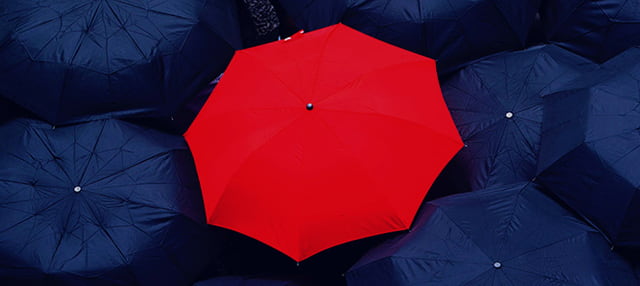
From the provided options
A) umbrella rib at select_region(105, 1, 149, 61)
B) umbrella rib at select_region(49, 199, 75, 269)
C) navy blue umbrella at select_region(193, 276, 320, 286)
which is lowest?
navy blue umbrella at select_region(193, 276, 320, 286)

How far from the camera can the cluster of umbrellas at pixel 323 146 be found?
3.29 meters

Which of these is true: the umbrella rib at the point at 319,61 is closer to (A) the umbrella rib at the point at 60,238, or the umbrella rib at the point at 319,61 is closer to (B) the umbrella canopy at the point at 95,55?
(B) the umbrella canopy at the point at 95,55

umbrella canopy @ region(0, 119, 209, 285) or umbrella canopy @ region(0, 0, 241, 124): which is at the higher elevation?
umbrella canopy @ region(0, 0, 241, 124)

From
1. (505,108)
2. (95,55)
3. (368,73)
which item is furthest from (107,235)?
(505,108)

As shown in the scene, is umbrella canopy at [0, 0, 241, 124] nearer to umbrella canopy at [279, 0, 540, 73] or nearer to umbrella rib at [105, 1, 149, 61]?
umbrella rib at [105, 1, 149, 61]

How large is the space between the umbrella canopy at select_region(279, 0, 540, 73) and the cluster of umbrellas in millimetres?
14

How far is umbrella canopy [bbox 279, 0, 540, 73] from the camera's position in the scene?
4230mm

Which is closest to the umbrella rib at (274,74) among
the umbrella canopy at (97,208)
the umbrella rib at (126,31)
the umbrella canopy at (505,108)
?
the umbrella rib at (126,31)

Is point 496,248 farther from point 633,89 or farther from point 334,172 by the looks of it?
point 633,89

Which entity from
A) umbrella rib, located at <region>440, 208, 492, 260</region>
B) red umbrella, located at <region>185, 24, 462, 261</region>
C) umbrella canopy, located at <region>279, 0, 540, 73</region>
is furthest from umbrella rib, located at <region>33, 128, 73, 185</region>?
umbrella rib, located at <region>440, 208, 492, 260</region>

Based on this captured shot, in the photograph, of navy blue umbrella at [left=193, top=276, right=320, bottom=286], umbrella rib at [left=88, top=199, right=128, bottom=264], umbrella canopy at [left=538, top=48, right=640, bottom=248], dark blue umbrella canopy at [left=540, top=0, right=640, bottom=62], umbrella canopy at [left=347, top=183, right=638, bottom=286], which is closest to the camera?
umbrella canopy at [left=347, top=183, right=638, bottom=286]

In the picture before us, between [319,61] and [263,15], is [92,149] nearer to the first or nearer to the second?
[319,61]

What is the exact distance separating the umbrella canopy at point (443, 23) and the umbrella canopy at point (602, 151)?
32.8 inches

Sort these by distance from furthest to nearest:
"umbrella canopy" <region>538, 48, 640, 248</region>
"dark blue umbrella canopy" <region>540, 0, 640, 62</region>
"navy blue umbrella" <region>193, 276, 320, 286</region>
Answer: "dark blue umbrella canopy" <region>540, 0, 640, 62</region> < "navy blue umbrella" <region>193, 276, 320, 286</region> < "umbrella canopy" <region>538, 48, 640, 248</region>
